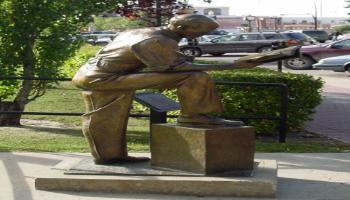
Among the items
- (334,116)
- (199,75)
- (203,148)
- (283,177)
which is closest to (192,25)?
(199,75)

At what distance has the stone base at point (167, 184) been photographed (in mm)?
6441

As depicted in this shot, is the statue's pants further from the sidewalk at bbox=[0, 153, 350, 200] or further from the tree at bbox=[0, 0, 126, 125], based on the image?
the tree at bbox=[0, 0, 126, 125]

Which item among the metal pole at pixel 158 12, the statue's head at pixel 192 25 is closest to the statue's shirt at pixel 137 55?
the statue's head at pixel 192 25

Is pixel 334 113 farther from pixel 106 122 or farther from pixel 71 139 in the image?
pixel 106 122

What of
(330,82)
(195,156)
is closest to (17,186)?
(195,156)

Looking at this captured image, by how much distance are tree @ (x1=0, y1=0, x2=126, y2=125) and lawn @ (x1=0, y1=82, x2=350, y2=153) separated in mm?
1028

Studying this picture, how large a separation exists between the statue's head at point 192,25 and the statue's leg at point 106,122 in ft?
2.45

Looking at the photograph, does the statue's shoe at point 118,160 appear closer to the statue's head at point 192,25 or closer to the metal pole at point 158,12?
the statue's head at point 192,25

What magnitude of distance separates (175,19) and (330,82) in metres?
18.0

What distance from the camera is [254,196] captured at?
6.45 meters

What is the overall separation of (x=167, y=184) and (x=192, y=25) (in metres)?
1.46

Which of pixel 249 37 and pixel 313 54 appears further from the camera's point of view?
pixel 249 37

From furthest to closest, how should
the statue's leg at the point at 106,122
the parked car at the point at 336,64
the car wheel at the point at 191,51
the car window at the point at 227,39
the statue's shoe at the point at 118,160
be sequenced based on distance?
1. the car window at the point at 227,39
2. the car wheel at the point at 191,51
3. the parked car at the point at 336,64
4. the statue's shoe at the point at 118,160
5. the statue's leg at the point at 106,122

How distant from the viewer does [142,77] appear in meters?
6.72
